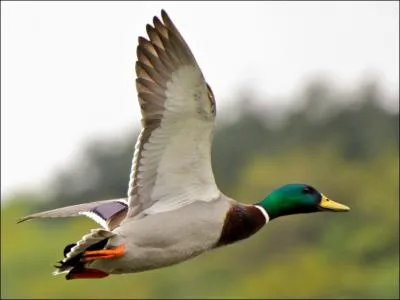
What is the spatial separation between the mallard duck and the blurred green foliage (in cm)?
2588

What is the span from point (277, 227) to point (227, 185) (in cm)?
1041

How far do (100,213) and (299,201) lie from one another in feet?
4.44

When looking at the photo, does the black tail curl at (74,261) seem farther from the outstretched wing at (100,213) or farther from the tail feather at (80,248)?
the outstretched wing at (100,213)

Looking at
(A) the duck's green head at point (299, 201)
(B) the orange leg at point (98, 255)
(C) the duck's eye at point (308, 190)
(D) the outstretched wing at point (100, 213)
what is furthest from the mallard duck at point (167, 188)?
(C) the duck's eye at point (308, 190)

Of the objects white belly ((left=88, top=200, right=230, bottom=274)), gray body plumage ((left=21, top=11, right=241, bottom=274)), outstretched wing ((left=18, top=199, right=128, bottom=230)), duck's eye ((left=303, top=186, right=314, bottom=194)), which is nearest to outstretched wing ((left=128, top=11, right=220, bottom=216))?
gray body plumage ((left=21, top=11, right=241, bottom=274))

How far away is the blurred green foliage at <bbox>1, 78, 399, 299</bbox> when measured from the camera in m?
43.3

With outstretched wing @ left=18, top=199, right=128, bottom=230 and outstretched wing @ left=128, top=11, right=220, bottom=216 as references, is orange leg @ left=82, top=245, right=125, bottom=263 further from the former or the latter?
outstretched wing @ left=18, top=199, right=128, bottom=230

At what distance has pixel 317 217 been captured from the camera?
48.3 m

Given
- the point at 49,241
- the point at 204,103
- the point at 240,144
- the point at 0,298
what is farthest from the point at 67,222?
the point at 204,103

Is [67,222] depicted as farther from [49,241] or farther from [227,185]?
[227,185]

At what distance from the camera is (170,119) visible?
479 inches

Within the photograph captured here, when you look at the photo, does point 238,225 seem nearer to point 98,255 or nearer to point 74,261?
point 98,255

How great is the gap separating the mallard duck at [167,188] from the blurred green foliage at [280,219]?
84.9ft

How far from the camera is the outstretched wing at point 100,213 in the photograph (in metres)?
13.0
